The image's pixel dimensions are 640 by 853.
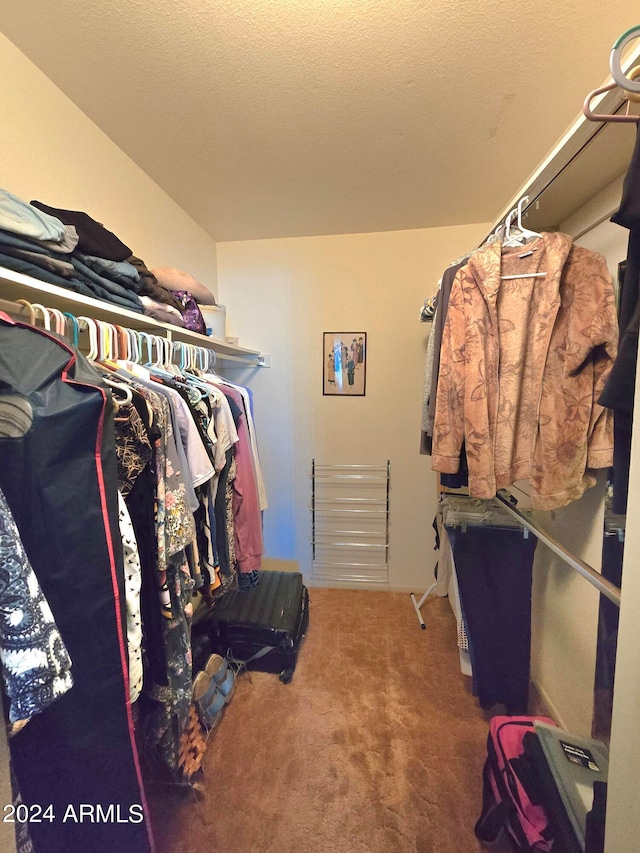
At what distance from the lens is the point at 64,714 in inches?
25.6

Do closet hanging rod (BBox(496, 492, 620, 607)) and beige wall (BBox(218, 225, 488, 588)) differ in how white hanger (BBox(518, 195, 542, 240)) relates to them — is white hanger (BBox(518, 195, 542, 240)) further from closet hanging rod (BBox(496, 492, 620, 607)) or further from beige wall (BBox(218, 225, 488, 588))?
beige wall (BBox(218, 225, 488, 588))

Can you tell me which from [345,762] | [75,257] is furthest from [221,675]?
[75,257]

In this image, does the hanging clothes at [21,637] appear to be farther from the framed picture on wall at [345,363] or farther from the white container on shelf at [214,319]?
the framed picture on wall at [345,363]

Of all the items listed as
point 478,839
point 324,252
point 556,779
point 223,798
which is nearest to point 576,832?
point 556,779

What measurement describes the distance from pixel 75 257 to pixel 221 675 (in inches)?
68.5

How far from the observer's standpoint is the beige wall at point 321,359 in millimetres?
2270

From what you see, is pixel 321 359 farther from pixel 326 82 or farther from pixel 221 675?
pixel 221 675

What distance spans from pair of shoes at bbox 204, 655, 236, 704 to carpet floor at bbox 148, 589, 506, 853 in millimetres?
83

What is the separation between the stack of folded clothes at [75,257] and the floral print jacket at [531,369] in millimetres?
1115

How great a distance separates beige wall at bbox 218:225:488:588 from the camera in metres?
2.27

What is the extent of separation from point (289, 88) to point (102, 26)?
0.56 m

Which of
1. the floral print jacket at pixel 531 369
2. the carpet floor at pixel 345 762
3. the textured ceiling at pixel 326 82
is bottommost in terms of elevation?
the carpet floor at pixel 345 762

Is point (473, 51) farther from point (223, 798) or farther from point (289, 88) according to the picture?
point (223, 798)

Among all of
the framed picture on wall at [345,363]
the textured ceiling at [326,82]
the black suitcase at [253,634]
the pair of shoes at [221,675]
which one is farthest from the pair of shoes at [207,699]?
the textured ceiling at [326,82]
